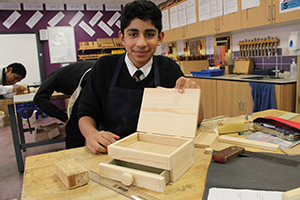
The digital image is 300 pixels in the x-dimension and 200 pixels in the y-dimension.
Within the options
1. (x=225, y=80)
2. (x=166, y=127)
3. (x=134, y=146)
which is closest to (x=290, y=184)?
(x=166, y=127)

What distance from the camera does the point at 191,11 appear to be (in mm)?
4957

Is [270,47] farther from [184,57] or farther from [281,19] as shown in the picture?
[184,57]

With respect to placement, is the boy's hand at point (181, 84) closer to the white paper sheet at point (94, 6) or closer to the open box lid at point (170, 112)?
the open box lid at point (170, 112)

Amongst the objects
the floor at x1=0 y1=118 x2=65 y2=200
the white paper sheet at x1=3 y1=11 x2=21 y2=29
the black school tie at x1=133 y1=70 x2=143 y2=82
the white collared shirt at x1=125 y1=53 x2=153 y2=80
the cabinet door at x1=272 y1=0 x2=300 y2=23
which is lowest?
the floor at x1=0 y1=118 x2=65 y2=200

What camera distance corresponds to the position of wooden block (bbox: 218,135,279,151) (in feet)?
3.51

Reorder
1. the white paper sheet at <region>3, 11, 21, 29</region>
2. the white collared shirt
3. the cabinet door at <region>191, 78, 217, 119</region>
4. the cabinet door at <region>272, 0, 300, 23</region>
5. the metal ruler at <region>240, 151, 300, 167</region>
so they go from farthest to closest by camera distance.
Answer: the white paper sheet at <region>3, 11, 21, 29</region>
the cabinet door at <region>191, 78, 217, 119</region>
the cabinet door at <region>272, 0, 300, 23</region>
the white collared shirt
the metal ruler at <region>240, 151, 300, 167</region>

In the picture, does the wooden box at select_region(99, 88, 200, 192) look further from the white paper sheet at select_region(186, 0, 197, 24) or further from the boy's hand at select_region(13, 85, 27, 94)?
the white paper sheet at select_region(186, 0, 197, 24)

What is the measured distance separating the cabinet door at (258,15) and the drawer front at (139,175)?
130 inches

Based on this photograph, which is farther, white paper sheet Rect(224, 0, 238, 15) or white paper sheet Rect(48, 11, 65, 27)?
white paper sheet Rect(48, 11, 65, 27)

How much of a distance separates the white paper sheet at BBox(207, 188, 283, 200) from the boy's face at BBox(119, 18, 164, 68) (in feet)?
2.72

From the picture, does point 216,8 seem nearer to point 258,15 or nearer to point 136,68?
point 258,15

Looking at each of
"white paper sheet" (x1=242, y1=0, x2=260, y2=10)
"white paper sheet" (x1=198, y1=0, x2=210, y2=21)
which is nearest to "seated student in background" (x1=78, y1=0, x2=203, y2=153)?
"white paper sheet" (x1=242, y1=0, x2=260, y2=10)

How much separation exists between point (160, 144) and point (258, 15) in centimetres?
326

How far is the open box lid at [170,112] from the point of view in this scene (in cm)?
98
